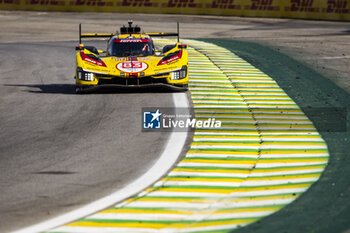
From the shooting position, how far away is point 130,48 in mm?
16422

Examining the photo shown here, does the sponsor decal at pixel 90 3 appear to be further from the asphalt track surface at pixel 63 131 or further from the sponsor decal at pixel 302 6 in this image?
the asphalt track surface at pixel 63 131

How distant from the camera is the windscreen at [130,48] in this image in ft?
53.7

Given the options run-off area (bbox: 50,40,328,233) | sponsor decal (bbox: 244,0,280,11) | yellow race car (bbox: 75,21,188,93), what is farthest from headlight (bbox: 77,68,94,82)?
sponsor decal (bbox: 244,0,280,11)

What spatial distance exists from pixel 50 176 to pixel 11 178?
512mm

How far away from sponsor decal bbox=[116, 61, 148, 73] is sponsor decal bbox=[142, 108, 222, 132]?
175cm

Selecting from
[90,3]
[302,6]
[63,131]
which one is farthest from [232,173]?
[90,3]

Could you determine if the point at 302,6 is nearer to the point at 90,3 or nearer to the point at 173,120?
the point at 90,3

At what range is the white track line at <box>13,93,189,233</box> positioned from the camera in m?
7.25

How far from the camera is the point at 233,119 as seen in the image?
496 inches

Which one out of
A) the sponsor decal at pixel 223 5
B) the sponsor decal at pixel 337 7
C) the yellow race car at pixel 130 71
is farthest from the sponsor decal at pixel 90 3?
the yellow race car at pixel 130 71

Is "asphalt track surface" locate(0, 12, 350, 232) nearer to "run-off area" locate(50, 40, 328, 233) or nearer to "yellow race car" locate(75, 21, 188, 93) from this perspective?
"yellow race car" locate(75, 21, 188, 93)

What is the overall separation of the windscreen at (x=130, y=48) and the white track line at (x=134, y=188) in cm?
527

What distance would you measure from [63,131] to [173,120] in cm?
206

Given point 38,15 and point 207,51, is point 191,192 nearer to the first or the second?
point 207,51
